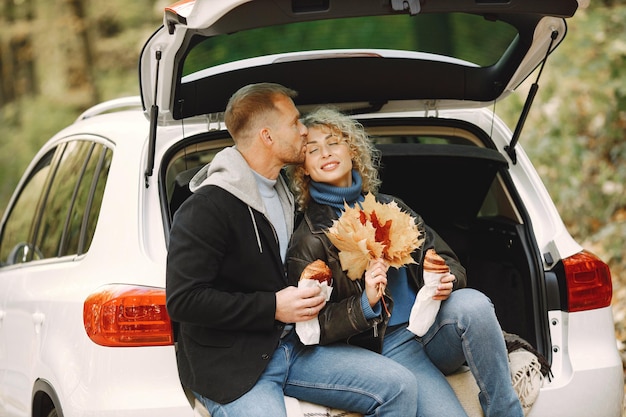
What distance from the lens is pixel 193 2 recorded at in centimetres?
275

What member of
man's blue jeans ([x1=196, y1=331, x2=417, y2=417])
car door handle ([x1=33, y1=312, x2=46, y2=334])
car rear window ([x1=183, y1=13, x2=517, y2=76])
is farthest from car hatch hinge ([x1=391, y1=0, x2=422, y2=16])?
car door handle ([x1=33, y1=312, x2=46, y2=334])

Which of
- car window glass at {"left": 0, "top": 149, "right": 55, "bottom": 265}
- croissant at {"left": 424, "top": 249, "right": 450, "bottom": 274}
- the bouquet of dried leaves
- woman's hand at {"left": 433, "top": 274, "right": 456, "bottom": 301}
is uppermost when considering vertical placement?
the bouquet of dried leaves

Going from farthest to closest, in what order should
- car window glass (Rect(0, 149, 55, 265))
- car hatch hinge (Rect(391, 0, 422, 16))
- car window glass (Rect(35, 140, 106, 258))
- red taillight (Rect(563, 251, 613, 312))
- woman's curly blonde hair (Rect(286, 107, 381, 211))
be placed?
car window glass (Rect(0, 149, 55, 265)), car window glass (Rect(35, 140, 106, 258)), woman's curly blonde hair (Rect(286, 107, 381, 211)), red taillight (Rect(563, 251, 613, 312)), car hatch hinge (Rect(391, 0, 422, 16))

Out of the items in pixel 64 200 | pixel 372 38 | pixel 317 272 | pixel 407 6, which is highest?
pixel 407 6

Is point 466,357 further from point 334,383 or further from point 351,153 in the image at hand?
point 351,153

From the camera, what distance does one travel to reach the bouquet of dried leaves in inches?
116

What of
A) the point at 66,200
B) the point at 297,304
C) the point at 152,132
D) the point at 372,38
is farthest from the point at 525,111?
the point at 66,200

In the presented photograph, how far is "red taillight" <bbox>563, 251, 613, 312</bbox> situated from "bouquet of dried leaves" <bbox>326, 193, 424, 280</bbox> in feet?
2.26

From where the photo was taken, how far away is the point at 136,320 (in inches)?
116

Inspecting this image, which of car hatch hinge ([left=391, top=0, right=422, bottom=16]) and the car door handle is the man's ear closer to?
car hatch hinge ([left=391, top=0, right=422, bottom=16])

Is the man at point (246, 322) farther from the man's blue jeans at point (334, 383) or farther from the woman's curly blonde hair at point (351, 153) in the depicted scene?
the woman's curly blonde hair at point (351, 153)

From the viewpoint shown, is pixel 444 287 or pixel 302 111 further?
pixel 302 111

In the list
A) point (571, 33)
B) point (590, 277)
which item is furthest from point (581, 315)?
point (571, 33)

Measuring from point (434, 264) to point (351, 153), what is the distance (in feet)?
2.10
